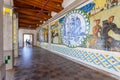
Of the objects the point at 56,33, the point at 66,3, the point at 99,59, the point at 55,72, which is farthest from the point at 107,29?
the point at 56,33

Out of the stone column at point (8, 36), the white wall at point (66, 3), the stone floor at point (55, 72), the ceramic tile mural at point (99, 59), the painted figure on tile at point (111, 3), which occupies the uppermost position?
the white wall at point (66, 3)

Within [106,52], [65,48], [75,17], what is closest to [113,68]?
[106,52]

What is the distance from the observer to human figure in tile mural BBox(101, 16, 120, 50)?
2.97 metres

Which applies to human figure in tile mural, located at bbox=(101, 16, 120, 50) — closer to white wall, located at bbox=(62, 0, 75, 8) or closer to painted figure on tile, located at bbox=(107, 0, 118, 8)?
painted figure on tile, located at bbox=(107, 0, 118, 8)

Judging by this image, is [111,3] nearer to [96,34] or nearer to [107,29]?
[107,29]

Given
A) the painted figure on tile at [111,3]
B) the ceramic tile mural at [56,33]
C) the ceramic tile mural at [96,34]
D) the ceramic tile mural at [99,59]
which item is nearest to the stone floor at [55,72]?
the ceramic tile mural at [99,59]

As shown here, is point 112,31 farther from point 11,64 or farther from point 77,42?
point 11,64

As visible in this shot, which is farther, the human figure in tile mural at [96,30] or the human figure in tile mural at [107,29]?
the human figure in tile mural at [96,30]

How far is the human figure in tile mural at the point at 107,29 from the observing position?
2973mm

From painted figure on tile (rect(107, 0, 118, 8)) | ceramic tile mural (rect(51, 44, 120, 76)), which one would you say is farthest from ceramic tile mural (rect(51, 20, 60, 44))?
painted figure on tile (rect(107, 0, 118, 8))

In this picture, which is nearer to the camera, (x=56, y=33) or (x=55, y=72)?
(x=55, y=72)

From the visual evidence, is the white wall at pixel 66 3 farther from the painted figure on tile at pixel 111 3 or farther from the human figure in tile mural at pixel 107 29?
the human figure in tile mural at pixel 107 29

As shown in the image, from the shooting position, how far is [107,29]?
10.6ft

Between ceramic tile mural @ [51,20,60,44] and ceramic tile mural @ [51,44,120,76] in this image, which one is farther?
ceramic tile mural @ [51,20,60,44]
